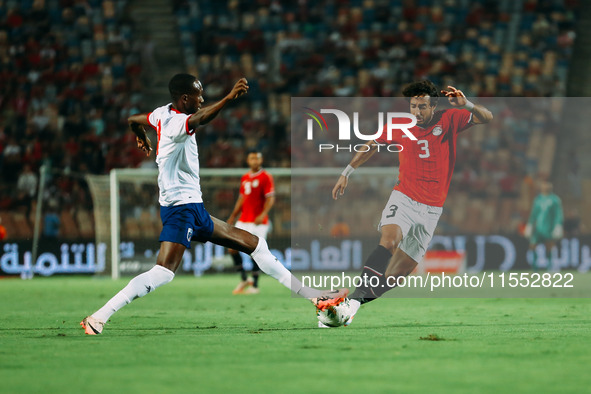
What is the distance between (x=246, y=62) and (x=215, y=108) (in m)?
16.5

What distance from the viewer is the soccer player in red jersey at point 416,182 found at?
8.34 meters

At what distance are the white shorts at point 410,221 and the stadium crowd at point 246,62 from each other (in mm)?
11424

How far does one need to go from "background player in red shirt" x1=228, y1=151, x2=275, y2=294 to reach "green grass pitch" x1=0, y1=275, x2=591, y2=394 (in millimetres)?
2542

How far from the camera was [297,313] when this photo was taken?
9906 millimetres

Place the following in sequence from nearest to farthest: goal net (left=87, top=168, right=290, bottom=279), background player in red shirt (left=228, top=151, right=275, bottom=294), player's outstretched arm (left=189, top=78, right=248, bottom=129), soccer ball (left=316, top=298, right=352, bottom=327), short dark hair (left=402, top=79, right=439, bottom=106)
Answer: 1. player's outstretched arm (left=189, top=78, right=248, bottom=129)
2. soccer ball (left=316, top=298, right=352, bottom=327)
3. short dark hair (left=402, top=79, right=439, bottom=106)
4. background player in red shirt (left=228, top=151, right=275, bottom=294)
5. goal net (left=87, top=168, right=290, bottom=279)

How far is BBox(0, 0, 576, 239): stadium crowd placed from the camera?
69.3 ft

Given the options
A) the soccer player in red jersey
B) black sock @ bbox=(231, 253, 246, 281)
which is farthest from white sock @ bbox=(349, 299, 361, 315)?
black sock @ bbox=(231, 253, 246, 281)

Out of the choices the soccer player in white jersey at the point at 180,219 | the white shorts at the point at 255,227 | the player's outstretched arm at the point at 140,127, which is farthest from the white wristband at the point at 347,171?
the white shorts at the point at 255,227

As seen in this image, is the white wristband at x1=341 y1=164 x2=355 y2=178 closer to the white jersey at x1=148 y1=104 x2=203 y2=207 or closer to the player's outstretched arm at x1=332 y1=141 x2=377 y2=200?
the player's outstretched arm at x1=332 y1=141 x2=377 y2=200

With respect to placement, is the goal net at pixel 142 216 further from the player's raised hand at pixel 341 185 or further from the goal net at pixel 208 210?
the player's raised hand at pixel 341 185

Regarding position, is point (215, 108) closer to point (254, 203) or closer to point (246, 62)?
point (254, 203)

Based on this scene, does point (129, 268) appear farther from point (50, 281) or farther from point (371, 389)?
point (371, 389)

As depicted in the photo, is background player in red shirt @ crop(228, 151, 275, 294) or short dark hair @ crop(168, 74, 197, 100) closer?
short dark hair @ crop(168, 74, 197, 100)

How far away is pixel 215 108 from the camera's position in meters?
7.02
